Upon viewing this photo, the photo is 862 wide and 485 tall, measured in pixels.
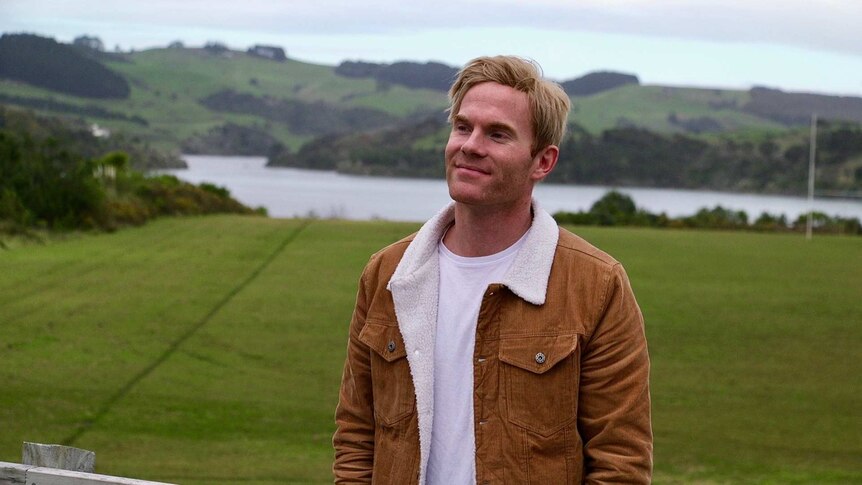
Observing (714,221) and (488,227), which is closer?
(488,227)

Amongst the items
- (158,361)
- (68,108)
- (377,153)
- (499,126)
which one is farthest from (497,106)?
(68,108)

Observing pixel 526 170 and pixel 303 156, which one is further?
pixel 303 156

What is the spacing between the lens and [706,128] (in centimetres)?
11044

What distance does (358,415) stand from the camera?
282 cm

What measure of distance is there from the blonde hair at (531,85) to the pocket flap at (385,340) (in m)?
0.48

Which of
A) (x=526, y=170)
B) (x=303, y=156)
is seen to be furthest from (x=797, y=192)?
(x=526, y=170)

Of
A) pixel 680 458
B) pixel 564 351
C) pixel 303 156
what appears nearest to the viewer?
pixel 564 351

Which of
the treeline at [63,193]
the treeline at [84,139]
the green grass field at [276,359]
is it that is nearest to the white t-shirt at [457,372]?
the green grass field at [276,359]

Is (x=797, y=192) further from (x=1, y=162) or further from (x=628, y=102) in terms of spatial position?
(x=628, y=102)

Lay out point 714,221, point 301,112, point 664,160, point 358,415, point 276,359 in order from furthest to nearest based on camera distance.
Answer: point 301,112 < point 664,160 < point 714,221 < point 276,359 < point 358,415

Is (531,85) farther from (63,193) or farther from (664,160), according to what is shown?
(664,160)

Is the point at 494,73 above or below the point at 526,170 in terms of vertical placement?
above

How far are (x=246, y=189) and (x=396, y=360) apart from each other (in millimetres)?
54702

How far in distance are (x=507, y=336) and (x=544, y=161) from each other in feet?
1.31
